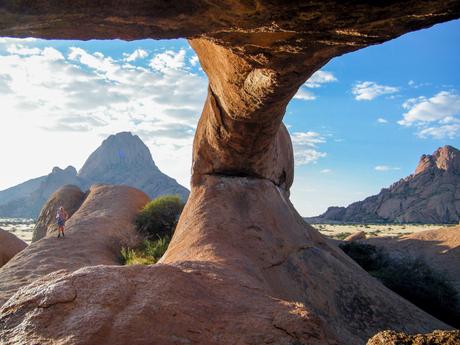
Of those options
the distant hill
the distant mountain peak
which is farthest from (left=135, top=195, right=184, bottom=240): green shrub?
the distant hill

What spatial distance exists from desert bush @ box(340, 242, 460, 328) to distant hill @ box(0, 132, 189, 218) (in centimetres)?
9070

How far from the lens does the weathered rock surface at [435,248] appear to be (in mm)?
18658

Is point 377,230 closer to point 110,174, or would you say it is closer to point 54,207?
point 54,207

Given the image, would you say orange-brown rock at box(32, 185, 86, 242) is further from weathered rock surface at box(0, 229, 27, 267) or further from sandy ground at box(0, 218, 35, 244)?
sandy ground at box(0, 218, 35, 244)

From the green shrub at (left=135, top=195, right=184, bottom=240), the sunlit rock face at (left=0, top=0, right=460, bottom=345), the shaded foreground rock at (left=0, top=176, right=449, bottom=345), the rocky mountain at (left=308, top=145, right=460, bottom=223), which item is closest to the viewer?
the sunlit rock face at (left=0, top=0, right=460, bottom=345)

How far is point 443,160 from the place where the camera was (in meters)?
85.5

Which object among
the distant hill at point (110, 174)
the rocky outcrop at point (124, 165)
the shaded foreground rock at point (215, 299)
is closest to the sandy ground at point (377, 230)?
the shaded foreground rock at point (215, 299)

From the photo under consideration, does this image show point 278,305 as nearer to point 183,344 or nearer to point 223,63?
point 183,344

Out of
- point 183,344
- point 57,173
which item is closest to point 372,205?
point 57,173

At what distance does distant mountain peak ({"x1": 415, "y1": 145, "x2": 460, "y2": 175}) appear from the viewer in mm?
82250

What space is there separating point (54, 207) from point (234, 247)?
1954 centimetres

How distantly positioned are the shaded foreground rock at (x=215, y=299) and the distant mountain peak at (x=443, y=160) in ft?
269

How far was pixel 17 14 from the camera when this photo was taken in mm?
2723

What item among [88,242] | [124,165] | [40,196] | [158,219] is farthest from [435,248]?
[40,196]
